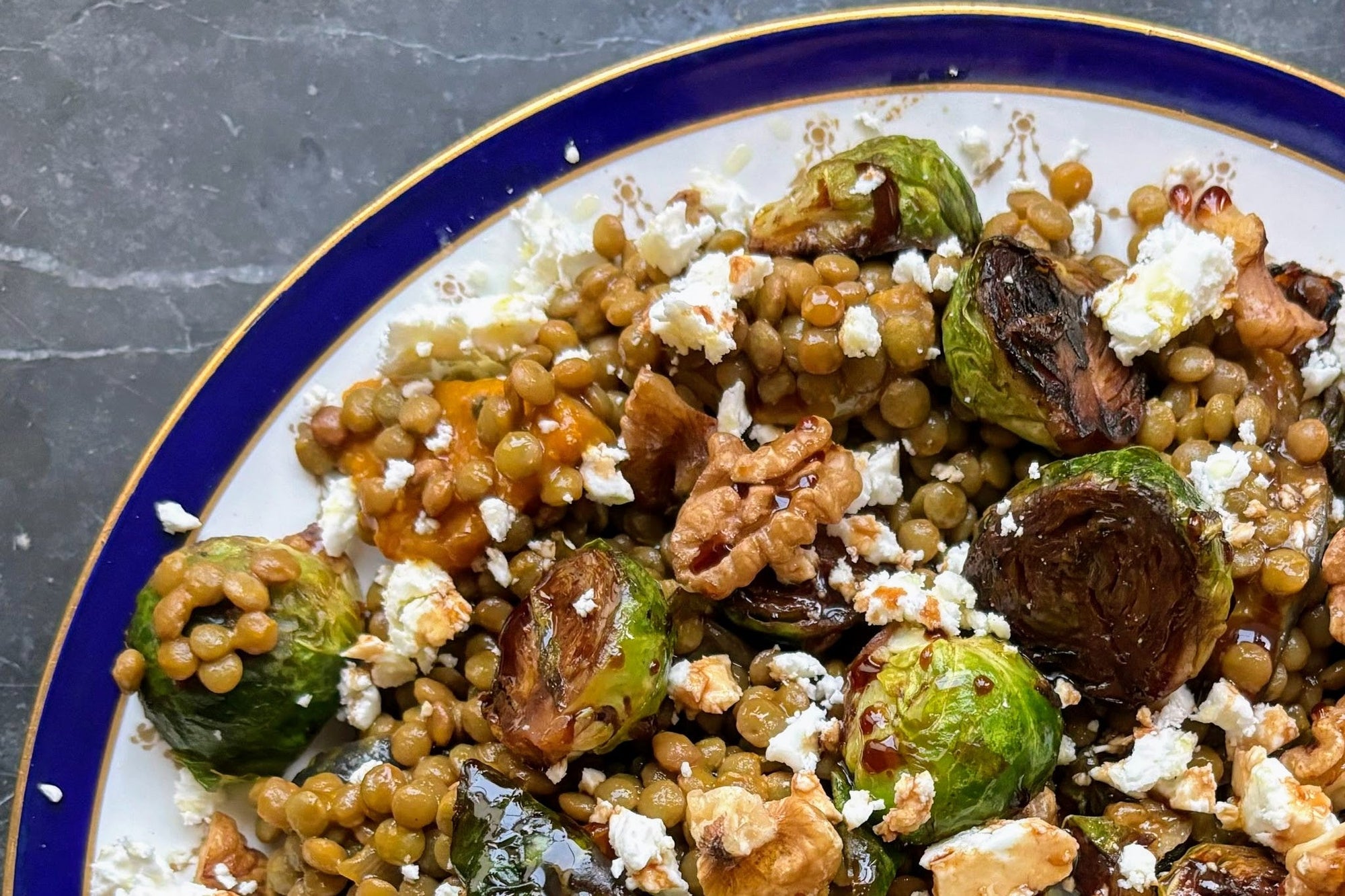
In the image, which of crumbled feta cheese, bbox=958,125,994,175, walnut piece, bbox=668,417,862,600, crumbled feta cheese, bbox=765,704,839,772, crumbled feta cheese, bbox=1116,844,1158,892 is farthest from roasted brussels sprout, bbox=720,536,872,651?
crumbled feta cheese, bbox=958,125,994,175

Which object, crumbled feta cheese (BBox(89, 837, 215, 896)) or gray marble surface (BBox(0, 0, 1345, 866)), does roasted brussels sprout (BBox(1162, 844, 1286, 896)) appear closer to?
crumbled feta cheese (BBox(89, 837, 215, 896))

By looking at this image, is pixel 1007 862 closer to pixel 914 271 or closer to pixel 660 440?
pixel 660 440

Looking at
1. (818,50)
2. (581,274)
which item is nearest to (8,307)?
(581,274)

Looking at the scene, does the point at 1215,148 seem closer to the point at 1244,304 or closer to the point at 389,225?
the point at 1244,304

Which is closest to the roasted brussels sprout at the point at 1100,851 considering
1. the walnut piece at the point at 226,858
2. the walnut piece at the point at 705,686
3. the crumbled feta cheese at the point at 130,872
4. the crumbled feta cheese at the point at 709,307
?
the walnut piece at the point at 705,686

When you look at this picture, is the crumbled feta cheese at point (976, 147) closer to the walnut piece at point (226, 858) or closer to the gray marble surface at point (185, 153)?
the gray marble surface at point (185, 153)
